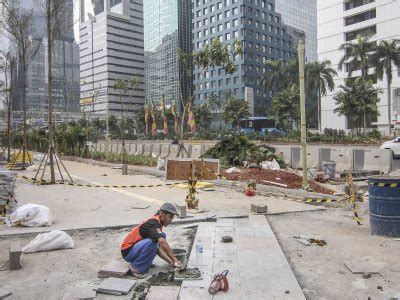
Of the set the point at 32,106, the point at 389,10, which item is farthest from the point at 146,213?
the point at 32,106

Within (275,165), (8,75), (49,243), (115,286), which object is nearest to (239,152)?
(275,165)

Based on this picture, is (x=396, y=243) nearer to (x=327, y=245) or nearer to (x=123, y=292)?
(x=327, y=245)

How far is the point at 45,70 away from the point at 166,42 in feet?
260

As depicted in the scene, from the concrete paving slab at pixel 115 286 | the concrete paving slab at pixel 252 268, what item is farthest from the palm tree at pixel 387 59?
the concrete paving slab at pixel 115 286

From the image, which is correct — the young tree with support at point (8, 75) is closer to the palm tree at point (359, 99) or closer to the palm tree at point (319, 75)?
the palm tree at point (359, 99)

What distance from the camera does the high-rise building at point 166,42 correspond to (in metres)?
134

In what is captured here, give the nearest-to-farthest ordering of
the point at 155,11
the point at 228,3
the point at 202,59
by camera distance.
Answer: the point at 202,59, the point at 228,3, the point at 155,11

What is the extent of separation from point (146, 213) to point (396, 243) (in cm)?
576

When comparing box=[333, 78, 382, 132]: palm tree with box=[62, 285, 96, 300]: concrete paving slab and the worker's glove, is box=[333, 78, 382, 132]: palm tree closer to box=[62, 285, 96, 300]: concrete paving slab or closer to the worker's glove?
the worker's glove

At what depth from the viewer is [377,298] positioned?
4816mm

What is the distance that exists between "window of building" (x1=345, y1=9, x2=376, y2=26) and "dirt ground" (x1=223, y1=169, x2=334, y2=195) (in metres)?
58.3

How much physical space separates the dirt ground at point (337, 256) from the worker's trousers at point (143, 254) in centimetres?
206

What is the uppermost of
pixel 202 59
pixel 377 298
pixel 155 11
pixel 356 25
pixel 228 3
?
pixel 155 11

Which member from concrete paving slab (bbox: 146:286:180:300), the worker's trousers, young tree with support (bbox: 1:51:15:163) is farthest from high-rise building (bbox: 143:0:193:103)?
concrete paving slab (bbox: 146:286:180:300)
